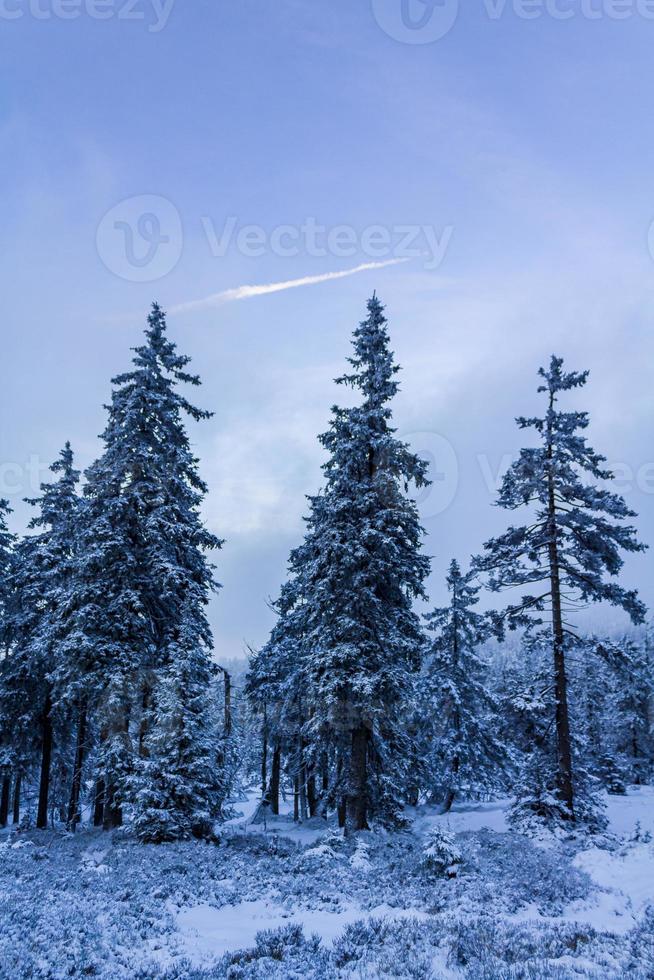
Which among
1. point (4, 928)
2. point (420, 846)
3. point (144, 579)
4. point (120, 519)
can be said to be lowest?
point (420, 846)

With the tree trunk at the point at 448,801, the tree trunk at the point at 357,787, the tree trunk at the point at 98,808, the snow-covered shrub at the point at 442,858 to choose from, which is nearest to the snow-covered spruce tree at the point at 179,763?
the tree trunk at the point at 357,787

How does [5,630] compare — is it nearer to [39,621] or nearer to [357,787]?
[39,621]

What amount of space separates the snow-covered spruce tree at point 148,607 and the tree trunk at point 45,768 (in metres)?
7.32

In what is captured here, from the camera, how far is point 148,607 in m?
19.4

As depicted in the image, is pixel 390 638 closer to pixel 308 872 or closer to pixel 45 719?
pixel 308 872

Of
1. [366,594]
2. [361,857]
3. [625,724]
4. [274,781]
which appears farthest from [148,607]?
[625,724]

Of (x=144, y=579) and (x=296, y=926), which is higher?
(x=144, y=579)

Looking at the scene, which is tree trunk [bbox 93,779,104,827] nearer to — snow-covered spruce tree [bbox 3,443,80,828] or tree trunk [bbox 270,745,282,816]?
snow-covered spruce tree [bbox 3,443,80,828]

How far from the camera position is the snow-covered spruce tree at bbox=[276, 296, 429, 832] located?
58.6ft

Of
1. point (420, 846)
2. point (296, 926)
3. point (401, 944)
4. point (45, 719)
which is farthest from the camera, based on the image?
point (45, 719)

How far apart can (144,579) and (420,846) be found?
11.4m

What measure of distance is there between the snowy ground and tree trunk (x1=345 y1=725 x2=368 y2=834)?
62.1 inches

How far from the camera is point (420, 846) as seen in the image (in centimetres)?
1556

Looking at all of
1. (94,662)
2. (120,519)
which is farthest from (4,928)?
(120,519)
